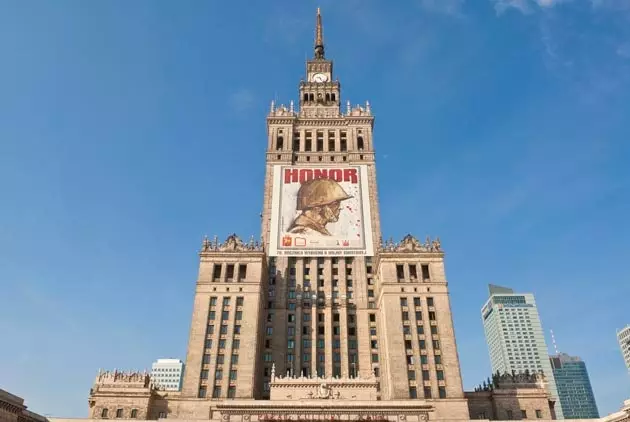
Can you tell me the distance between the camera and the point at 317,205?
9362 centimetres

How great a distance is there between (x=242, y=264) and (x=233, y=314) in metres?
9.01

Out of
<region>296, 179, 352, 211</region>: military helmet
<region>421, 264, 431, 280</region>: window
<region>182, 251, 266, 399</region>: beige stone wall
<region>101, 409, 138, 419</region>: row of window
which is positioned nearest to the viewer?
<region>101, 409, 138, 419</region>: row of window

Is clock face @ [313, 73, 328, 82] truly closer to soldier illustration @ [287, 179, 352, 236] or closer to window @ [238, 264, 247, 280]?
soldier illustration @ [287, 179, 352, 236]

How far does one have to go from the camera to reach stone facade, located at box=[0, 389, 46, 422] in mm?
54875

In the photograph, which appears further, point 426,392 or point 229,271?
point 229,271

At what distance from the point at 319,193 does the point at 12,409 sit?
58156 mm

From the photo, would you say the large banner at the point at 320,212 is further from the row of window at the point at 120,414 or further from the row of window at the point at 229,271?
the row of window at the point at 120,414

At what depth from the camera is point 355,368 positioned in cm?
8169

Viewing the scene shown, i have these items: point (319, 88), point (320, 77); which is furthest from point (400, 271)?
point (320, 77)

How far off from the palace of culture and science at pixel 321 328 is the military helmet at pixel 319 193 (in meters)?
0.23

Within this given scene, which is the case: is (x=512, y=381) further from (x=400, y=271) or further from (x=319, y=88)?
(x=319, y=88)

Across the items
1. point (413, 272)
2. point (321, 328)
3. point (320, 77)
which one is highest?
point (320, 77)

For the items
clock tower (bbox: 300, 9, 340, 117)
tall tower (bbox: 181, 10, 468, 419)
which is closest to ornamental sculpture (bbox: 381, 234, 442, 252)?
tall tower (bbox: 181, 10, 468, 419)

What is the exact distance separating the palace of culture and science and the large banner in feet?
0.69
